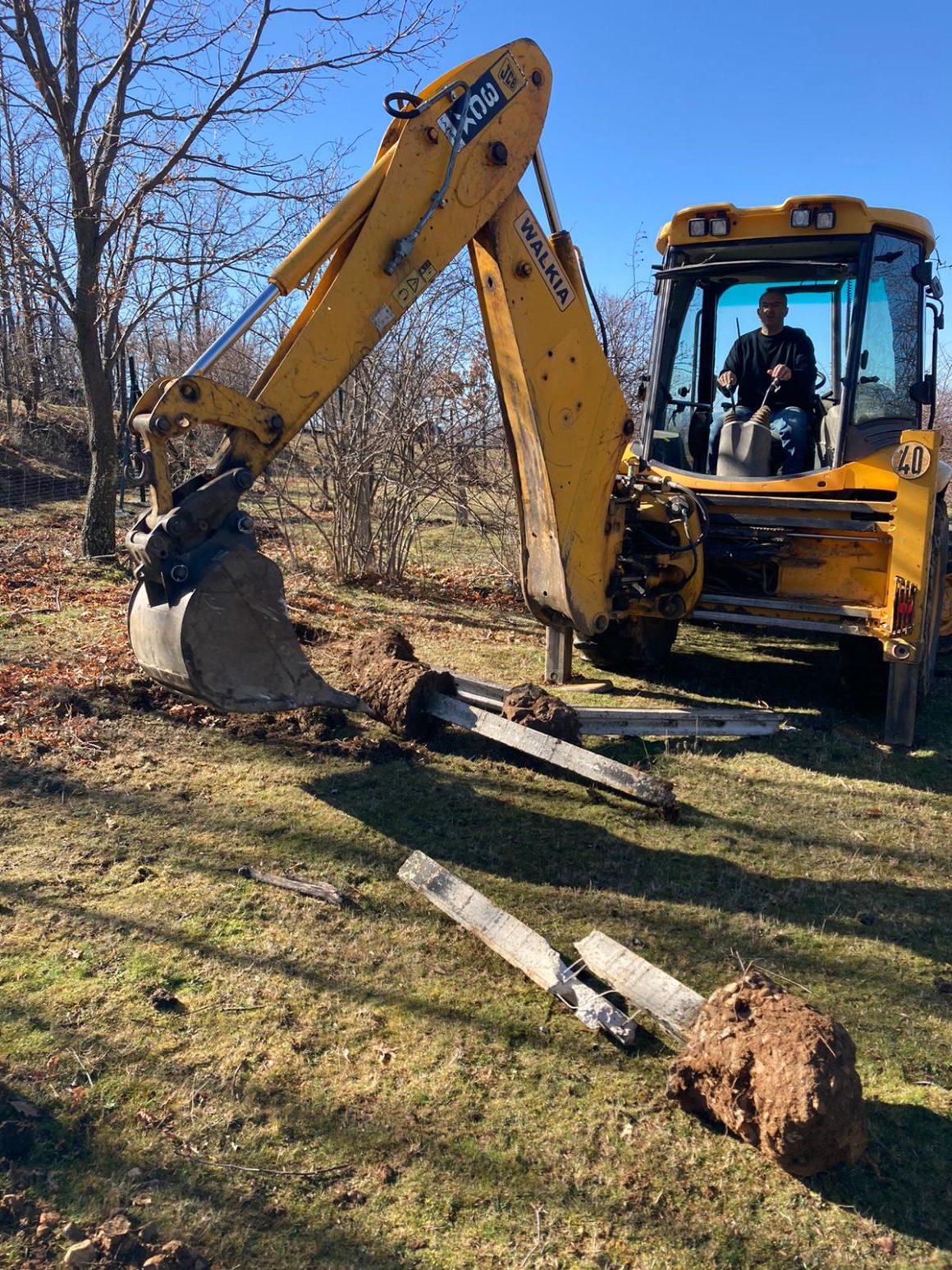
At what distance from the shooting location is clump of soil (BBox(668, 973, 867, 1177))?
2.48 metres

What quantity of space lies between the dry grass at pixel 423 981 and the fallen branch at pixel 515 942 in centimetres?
7

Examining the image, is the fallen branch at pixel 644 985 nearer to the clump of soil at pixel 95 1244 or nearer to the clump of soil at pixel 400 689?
the clump of soil at pixel 95 1244

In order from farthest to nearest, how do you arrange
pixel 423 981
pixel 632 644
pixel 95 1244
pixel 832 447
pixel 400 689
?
pixel 632 644
pixel 832 447
pixel 400 689
pixel 423 981
pixel 95 1244

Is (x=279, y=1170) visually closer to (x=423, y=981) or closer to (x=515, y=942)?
(x=423, y=981)

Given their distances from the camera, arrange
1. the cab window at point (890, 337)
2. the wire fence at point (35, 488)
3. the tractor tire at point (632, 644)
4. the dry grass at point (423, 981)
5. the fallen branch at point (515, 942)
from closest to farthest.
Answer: the dry grass at point (423, 981)
the fallen branch at point (515, 942)
the cab window at point (890, 337)
the tractor tire at point (632, 644)
the wire fence at point (35, 488)

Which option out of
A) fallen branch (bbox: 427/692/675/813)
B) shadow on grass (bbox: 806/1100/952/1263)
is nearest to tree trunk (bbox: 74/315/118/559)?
fallen branch (bbox: 427/692/675/813)

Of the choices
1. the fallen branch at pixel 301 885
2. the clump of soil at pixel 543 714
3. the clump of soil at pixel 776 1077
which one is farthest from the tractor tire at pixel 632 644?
the clump of soil at pixel 776 1077

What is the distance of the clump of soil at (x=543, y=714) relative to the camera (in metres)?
5.37

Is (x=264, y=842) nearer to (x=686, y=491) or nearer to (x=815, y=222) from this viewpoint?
(x=686, y=491)

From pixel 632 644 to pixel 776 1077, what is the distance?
15.2 ft

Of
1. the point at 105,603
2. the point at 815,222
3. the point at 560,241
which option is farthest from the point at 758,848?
the point at 105,603

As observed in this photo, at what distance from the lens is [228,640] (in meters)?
4.15

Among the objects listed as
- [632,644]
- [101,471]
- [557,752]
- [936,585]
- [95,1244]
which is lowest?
[95,1244]

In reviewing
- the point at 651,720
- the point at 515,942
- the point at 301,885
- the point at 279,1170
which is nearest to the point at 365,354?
the point at 301,885
